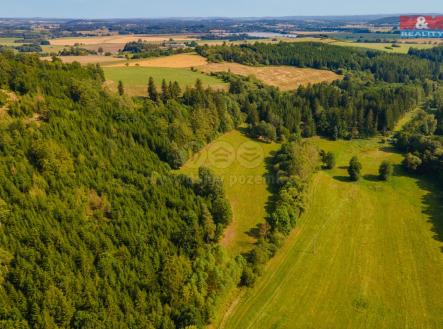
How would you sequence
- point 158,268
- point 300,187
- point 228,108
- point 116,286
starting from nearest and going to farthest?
point 116,286 < point 158,268 < point 300,187 < point 228,108

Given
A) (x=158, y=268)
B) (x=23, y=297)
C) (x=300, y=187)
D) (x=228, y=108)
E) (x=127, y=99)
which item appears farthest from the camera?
(x=228, y=108)

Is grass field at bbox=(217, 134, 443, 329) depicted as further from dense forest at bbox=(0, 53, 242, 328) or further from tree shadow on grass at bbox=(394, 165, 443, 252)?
dense forest at bbox=(0, 53, 242, 328)

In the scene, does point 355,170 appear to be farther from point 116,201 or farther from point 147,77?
point 147,77

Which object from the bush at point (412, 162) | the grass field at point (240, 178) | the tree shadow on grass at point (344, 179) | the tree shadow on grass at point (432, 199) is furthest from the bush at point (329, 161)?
the bush at point (412, 162)

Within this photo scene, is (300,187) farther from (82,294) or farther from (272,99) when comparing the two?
(272,99)

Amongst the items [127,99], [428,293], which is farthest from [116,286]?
[127,99]

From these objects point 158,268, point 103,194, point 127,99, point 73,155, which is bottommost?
point 158,268

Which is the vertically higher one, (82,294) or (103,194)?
(103,194)

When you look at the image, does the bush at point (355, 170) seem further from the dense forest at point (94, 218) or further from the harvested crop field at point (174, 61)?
the harvested crop field at point (174, 61)
